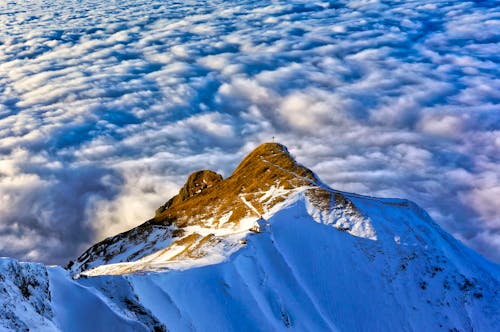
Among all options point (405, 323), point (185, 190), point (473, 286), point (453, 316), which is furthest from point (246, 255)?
point (185, 190)

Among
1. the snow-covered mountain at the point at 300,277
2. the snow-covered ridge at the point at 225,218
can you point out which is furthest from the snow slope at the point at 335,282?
the snow-covered ridge at the point at 225,218

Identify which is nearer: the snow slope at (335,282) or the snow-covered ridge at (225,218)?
the snow slope at (335,282)

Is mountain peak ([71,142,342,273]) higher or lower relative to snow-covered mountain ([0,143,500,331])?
lower

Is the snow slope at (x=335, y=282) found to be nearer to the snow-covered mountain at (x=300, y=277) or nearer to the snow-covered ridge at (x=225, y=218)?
the snow-covered mountain at (x=300, y=277)

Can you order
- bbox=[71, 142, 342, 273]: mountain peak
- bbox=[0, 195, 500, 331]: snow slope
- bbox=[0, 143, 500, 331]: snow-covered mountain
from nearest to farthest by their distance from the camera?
1. bbox=[0, 143, 500, 331]: snow-covered mountain
2. bbox=[0, 195, 500, 331]: snow slope
3. bbox=[71, 142, 342, 273]: mountain peak

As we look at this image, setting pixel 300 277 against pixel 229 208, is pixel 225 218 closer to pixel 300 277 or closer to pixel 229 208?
pixel 229 208

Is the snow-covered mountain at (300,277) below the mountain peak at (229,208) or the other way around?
the other way around

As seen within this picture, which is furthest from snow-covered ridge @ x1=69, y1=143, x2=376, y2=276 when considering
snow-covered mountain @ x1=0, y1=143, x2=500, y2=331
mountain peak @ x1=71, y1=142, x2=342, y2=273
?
snow-covered mountain @ x1=0, y1=143, x2=500, y2=331

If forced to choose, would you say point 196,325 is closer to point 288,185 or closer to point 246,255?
point 246,255

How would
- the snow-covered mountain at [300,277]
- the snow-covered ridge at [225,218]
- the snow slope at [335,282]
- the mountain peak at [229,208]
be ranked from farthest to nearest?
the mountain peak at [229,208] < the snow-covered ridge at [225,218] < the snow slope at [335,282] < the snow-covered mountain at [300,277]

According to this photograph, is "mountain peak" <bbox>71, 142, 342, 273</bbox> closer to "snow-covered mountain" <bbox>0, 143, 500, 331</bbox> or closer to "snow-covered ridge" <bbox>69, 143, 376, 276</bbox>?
"snow-covered ridge" <bbox>69, 143, 376, 276</bbox>
